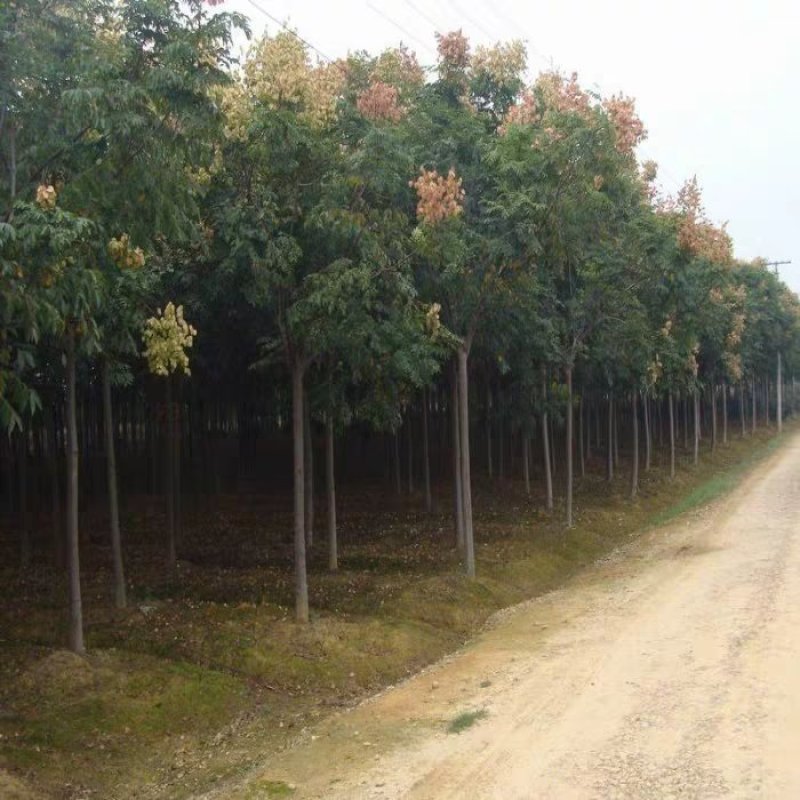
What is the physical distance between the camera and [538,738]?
26.6 feet

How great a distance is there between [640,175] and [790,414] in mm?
67274

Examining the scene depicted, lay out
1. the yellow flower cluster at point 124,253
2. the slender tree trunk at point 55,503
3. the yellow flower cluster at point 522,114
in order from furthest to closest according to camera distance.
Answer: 1. the slender tree trunk at point 55,503
2. the yellow flower cluster at point 522,114
3. the yellow flower cluster at point 124,253

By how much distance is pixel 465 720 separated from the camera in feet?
28.9

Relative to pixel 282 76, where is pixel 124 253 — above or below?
below

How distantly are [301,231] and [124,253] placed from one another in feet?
12.2

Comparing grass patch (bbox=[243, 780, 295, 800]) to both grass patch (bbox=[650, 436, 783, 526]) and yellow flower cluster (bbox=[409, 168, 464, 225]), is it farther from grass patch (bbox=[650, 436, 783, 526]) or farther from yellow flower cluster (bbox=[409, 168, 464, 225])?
grass patch (bbox=[650, 436, 783, 526])

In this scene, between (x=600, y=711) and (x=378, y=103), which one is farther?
(x=378, y=103)

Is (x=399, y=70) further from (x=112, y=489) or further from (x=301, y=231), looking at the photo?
(x=112, y=489)

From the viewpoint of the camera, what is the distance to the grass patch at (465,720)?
8.59m

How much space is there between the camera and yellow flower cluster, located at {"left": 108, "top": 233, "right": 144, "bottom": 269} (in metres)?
8.48

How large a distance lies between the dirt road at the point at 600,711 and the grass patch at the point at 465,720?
0.25ft

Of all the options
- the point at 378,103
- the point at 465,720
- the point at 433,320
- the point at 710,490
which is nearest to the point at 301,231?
the point at 378,103

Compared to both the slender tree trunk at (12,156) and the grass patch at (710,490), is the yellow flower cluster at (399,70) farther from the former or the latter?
the grass patch at (710,490)

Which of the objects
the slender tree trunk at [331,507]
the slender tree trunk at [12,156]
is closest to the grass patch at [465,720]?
the slender tree trunk at [12,156]
